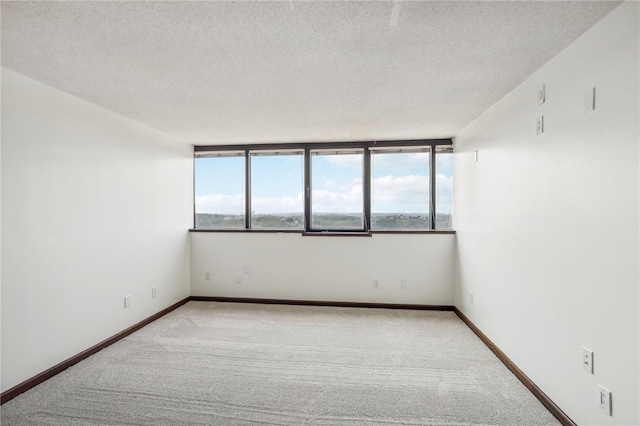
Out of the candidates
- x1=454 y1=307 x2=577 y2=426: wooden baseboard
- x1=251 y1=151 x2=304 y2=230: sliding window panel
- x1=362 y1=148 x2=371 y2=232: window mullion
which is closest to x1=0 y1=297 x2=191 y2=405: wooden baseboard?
x1=251 y1=151 x2=304 y2=230: sliding window panel

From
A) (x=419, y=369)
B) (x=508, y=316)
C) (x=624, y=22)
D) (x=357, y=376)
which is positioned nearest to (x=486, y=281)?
(x=508, y=316)

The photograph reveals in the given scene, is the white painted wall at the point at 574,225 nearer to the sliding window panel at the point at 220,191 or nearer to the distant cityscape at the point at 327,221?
the distant cityscape at the point at 327,221

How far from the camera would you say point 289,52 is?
184 centimetres

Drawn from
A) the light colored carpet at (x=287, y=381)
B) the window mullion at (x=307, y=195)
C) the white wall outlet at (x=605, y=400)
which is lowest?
the light colored carpet at (x=287, y=381)

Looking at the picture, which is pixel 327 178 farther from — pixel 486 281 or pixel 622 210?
pixel 622 210

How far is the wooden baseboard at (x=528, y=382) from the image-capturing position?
1832 millimetres

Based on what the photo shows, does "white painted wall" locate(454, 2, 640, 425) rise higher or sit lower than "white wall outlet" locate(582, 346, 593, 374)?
higher

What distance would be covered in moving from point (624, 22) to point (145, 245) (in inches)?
164

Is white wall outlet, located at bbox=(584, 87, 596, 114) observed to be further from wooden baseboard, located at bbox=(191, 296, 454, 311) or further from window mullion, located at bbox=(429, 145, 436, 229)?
wooden baseboard, located at bbox=(191, 296, 454, 311)

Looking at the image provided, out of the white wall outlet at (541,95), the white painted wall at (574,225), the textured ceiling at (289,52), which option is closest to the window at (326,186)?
the textured ceiling at (289,52)

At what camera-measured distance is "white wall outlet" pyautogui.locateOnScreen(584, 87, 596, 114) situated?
1600 mm

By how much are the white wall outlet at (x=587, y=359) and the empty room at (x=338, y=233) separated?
0.03ft

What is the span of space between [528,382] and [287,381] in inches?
69.0

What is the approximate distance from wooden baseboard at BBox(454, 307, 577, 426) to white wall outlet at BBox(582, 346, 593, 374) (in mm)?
380
